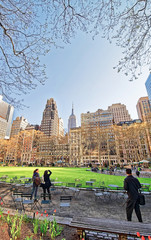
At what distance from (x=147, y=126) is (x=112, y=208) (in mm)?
38477

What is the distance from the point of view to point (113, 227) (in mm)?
2926

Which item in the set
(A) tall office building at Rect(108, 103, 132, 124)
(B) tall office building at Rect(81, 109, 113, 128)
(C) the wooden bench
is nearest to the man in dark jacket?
(C) the wooden bench

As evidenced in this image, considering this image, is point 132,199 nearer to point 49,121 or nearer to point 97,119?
point 97,119

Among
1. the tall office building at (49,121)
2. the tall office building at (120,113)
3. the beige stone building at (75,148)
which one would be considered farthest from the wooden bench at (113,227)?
the tall office building at (120,113)

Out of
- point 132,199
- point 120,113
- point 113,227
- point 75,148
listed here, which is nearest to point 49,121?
point 75,148

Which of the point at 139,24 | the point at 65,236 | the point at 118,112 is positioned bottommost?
the point at 65,236

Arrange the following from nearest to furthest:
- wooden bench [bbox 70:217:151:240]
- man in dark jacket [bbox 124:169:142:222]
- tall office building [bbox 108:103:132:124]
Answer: wooden bench [bbox 70:217:151:240], man in dark jacket [bbox 124:169:142:222], tall office building [bbox 108:103:132:124]

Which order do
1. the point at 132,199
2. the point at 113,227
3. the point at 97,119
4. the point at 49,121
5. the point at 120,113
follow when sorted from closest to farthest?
the point at 113,227
the point at 132,199
the point at 97,119
the point at 49,121
the point at 120,113

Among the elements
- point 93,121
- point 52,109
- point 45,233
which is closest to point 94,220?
point 45,233

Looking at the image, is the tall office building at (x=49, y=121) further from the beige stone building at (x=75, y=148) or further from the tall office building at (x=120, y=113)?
the tall office building at (x=120, y=113)

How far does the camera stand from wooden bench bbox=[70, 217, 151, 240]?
277cm

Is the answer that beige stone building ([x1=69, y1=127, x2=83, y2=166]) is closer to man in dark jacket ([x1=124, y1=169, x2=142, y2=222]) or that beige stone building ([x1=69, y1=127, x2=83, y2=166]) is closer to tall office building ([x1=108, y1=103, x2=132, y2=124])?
tall office building ([x1=108, y1=103, x2=132, y2=124])

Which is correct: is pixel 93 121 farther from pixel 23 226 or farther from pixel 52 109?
pixel 23 226

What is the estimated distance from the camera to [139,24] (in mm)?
4305
